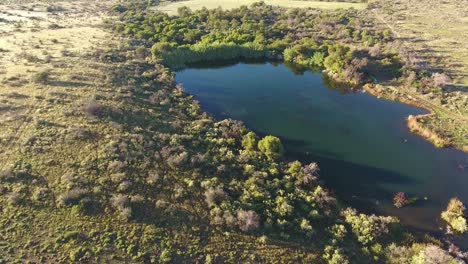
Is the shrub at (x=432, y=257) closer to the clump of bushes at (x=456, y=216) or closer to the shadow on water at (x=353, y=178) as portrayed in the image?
the clump of bushes at (x=456, y=216)

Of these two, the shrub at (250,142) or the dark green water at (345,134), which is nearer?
the dark green water at (345,134)

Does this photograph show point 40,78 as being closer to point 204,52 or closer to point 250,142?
point 204,52

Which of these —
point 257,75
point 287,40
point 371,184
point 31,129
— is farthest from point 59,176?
point 287,40

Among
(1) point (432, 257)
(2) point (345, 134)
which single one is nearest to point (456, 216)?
(1) point (432, 257)

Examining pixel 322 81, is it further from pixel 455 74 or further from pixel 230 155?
pixel 230 155

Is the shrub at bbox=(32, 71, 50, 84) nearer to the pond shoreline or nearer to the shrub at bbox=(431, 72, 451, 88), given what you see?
the pond shoreline

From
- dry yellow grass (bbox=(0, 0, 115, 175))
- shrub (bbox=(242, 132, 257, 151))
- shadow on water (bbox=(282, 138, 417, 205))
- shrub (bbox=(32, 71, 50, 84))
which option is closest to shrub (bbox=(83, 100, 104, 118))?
dry yellow grass (bbox=(0, 0, 115, 175))

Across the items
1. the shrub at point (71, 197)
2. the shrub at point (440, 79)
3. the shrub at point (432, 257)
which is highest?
the shrub at point (440, 79)

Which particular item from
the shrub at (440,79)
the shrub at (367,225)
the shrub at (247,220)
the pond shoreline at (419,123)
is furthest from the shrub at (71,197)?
the shrub at (440,79)
